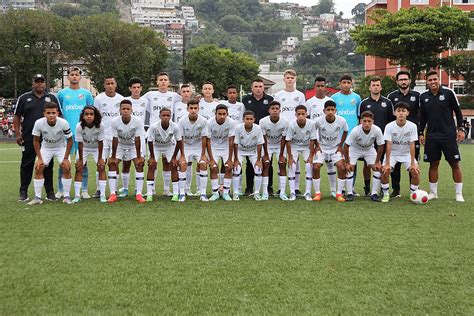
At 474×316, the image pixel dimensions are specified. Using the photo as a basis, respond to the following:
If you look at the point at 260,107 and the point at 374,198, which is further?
the point at 260,107

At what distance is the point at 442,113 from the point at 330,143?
169 centimetres

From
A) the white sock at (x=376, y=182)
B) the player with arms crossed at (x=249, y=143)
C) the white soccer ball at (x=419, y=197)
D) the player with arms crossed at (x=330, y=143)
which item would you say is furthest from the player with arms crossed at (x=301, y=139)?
the white soccer ball at (x=419, y=197)

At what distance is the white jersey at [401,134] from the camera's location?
8617 mm

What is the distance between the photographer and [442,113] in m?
8.67

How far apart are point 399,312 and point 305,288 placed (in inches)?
28.7

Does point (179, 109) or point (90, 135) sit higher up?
point (179, 109)

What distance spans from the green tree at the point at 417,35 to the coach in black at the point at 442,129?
27.4m

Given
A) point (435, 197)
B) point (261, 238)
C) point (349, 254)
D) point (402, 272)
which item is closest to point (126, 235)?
point (261, 238)

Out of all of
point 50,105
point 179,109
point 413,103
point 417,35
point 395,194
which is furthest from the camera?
point 417,35

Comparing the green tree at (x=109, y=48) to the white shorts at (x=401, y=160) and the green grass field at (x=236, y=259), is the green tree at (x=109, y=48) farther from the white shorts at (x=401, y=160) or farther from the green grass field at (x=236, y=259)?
the green grass field at (x=236, y=259)

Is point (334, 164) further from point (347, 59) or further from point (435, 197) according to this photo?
point (347, 59)

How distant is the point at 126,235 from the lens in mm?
6066

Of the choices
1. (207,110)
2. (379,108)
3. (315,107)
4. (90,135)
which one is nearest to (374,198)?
(379,108)

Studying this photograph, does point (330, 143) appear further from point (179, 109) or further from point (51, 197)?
point (51, 197)
